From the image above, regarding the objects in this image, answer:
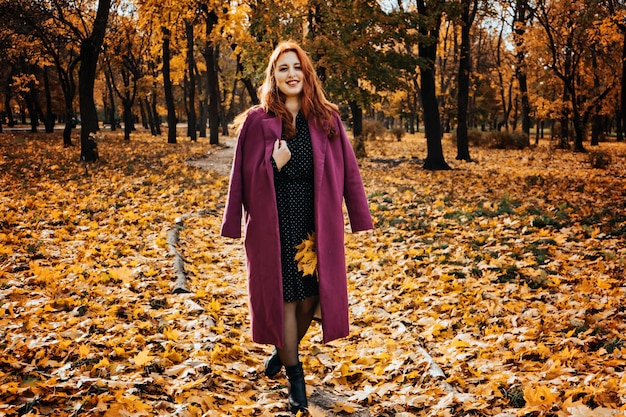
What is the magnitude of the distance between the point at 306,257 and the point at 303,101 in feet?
3.30

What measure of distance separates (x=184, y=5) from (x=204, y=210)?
9043 millimetres

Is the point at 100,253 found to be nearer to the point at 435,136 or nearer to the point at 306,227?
the point at 306,227

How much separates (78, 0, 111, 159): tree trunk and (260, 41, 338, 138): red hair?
1267 cm

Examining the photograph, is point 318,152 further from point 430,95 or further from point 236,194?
point 430,95

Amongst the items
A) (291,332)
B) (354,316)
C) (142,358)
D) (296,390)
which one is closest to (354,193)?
(291,332)

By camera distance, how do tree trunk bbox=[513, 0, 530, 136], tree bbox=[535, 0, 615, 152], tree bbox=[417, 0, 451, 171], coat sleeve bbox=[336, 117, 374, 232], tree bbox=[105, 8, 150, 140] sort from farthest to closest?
tree bbox=[105, 8, 150, 140]
tree trunk bbox=[513, 0, 530, 136]
tree bbox=[535, 0, 615, 152]
tree bbox=[417, 0, 451, 171]
coat sleeve bbox=[336, 117, 374, 232]

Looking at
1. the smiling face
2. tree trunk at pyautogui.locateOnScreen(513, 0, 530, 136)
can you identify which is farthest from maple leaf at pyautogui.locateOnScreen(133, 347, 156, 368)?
tree trunk at pyautogui.locateOnScreen(513, 0, 530, 136)

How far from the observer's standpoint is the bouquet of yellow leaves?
3049 millimetres

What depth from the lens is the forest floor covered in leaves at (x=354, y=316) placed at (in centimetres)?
303

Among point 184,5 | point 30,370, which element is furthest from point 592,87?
point 30,370

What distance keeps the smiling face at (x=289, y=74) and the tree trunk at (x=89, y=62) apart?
12725 mm

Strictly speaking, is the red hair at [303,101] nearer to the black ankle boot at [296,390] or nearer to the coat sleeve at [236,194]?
the coat sleeve at [236,194]

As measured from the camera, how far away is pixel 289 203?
3068mm

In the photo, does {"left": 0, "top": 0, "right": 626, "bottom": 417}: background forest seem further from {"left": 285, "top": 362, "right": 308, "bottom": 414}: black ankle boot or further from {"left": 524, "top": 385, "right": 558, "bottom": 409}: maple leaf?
{"left": 285, "top": 362, "right": 308, "bottom": 414}: black ankle boot
